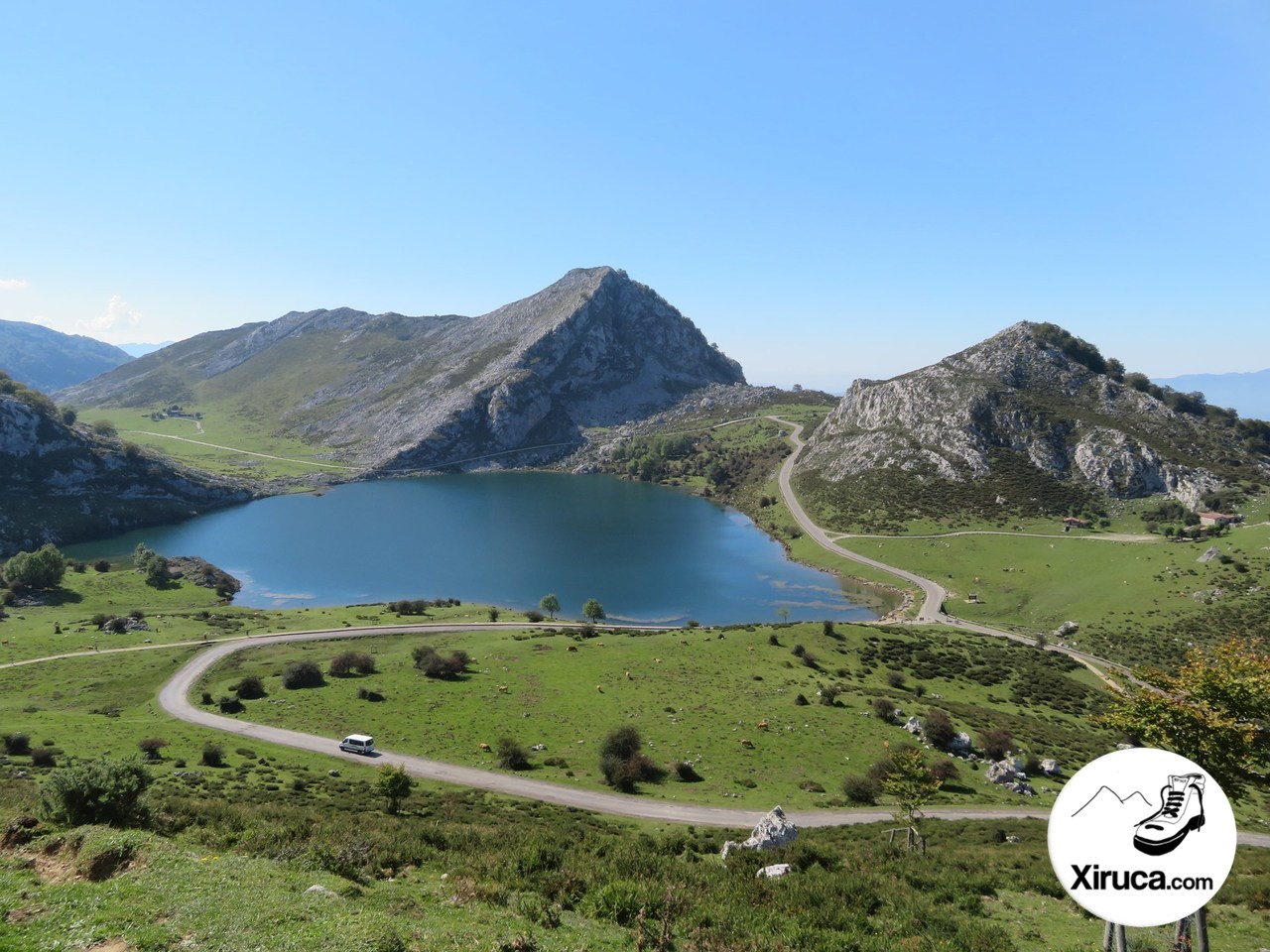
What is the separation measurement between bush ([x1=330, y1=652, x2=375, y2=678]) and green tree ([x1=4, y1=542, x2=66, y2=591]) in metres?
71.4

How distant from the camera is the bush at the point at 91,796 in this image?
2338 cm

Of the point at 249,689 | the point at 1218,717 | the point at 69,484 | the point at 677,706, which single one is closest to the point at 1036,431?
Answer: the point at 677,706

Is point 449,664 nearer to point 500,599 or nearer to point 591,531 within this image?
point 500,599

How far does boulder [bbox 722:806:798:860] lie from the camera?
29109mm

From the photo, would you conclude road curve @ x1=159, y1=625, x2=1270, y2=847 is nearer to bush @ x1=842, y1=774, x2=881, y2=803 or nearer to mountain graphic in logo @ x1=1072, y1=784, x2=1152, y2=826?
bush @ x1=842, y1=774, x2=881, y2=803

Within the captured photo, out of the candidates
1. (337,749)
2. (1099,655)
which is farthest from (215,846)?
(1099,655)

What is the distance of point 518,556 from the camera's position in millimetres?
133750

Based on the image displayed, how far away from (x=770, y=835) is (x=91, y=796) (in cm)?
2992

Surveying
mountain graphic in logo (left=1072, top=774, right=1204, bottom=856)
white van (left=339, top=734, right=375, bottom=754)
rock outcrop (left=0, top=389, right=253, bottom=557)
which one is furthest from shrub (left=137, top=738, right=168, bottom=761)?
rock outcrop (left=0, top=389, right=253, bottom=557)

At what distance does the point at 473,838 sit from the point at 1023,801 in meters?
39.2

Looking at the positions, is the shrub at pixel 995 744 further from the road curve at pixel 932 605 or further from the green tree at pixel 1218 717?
the green tree at pixel 1218 717

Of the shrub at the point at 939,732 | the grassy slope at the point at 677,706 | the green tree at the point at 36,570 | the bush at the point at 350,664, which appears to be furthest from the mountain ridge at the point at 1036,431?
the green tree at the point at 36,570

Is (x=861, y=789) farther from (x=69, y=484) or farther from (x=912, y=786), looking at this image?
(x=69, y=484)

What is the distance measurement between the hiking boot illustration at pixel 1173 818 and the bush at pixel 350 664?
2577 inches
